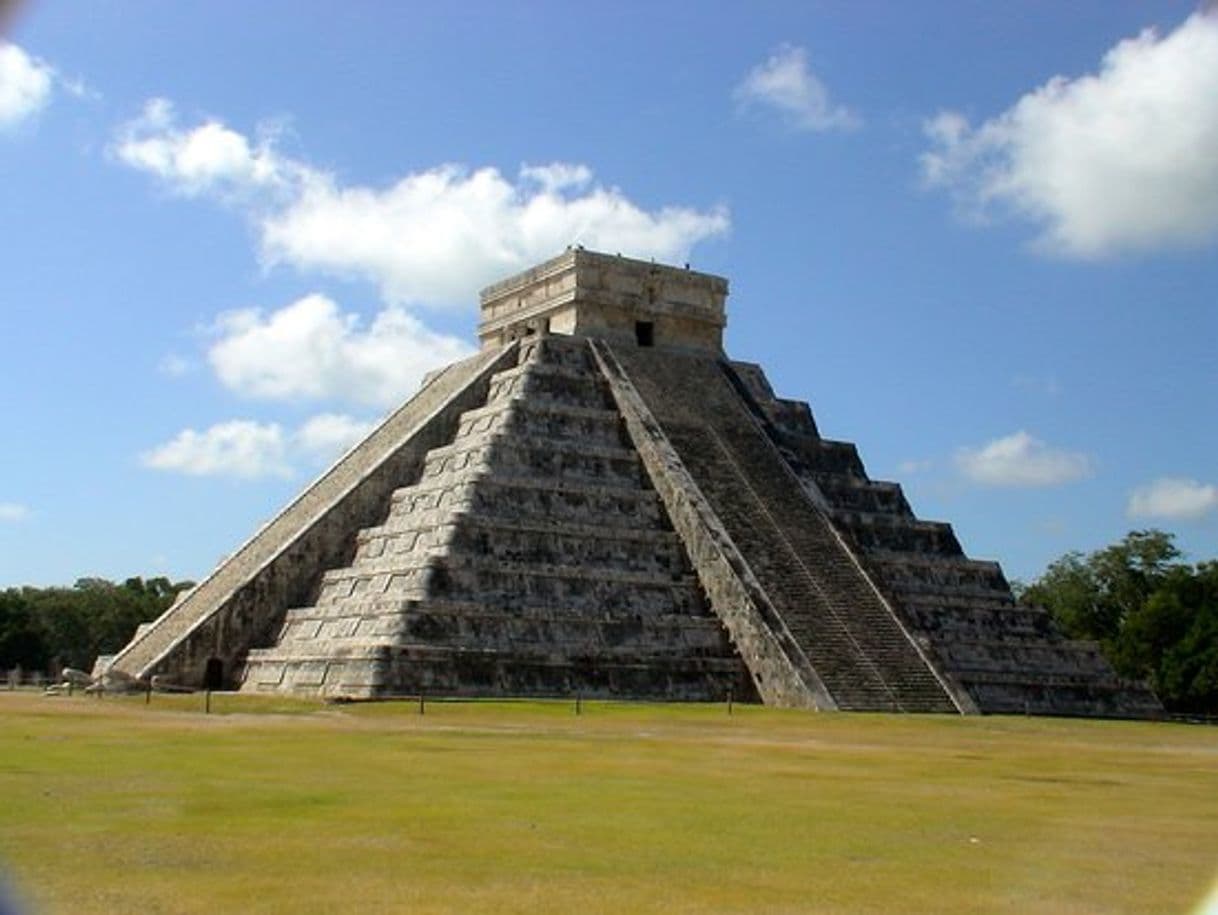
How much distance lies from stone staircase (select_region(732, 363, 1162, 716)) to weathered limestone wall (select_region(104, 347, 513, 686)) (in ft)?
27.9

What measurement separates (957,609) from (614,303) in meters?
11.8

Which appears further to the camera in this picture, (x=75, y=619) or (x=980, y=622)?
(x=75, y=619)

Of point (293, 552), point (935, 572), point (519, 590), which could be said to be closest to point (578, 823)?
point (519, 590)

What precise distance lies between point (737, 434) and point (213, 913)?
31461 millimetres

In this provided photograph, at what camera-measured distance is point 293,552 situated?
1366 inches

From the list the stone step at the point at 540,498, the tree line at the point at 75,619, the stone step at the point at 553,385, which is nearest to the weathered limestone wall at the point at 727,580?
the stone step at the point at 553,385

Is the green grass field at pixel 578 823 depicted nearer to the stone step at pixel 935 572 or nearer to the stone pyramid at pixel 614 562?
the stone pyramid at pixel 614 562

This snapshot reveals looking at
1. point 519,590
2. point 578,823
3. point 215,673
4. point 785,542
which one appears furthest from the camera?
point 785,542

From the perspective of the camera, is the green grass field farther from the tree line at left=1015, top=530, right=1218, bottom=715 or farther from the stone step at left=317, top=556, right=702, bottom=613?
the tree line at left=1015, top=530, right=1218, bottom=715

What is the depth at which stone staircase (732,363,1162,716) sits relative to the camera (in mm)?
34969

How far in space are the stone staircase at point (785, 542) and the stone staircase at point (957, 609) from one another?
2.23ft

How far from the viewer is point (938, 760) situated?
60.6 feet

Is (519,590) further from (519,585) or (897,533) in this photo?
(897,533)

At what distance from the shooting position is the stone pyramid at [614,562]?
1198 inches
